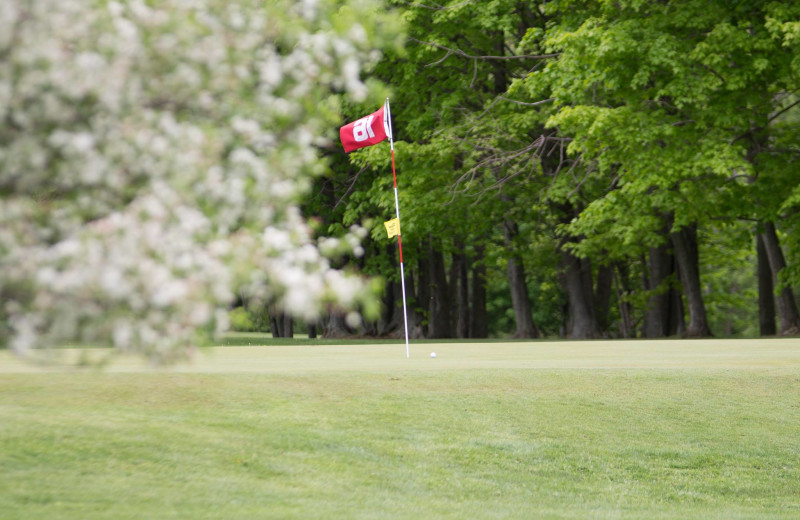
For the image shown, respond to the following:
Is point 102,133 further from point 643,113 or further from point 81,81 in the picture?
point 643,113

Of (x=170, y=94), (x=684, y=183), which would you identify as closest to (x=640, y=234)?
(x=684, y=183)

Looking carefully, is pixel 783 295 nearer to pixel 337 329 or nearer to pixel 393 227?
pixel 337 329

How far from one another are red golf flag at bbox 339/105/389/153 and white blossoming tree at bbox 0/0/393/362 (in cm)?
1563

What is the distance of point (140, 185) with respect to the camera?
4.65 meters

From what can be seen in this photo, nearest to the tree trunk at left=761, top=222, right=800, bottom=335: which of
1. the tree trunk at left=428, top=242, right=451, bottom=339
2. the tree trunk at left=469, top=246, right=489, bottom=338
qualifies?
the tree trunk at left=428, top=242, right=451, bottom=339

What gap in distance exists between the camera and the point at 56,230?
15.0 ft

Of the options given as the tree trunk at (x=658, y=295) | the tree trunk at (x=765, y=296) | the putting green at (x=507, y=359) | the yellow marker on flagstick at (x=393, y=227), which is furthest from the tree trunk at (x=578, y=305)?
the yellow marker on flagstick at (x=393, y=227)

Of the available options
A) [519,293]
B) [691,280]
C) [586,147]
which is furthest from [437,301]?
[586,147]

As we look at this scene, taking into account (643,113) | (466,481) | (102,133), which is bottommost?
(466,481)

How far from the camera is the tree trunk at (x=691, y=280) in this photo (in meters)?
31.1

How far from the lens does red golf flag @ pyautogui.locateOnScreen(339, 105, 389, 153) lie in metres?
20.6

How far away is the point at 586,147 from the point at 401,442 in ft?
49.5

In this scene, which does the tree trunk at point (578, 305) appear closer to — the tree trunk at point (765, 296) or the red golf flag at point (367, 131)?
the tree trunk at point (765, 296)

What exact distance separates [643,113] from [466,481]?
623 inches
